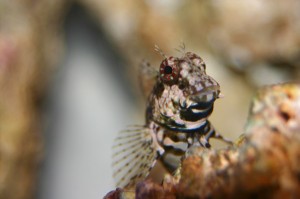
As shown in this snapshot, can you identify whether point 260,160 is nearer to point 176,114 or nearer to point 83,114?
point 176,114

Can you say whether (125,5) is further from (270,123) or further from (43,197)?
(270,123)

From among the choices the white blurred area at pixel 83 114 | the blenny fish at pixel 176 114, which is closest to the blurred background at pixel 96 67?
the white blurred area at pixel 83 114

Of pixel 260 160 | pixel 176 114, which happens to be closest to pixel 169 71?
pixel 176 114

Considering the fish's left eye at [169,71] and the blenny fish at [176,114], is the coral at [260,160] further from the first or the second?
the fish's left eye at [169,71]

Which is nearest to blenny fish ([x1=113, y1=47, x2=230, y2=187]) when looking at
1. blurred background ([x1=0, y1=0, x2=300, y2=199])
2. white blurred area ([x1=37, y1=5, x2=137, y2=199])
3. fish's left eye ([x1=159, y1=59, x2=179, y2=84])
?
fish's left eye ([x1=159, y1=59, x2=179, y2=84])

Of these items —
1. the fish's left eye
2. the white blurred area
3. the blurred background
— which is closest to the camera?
the fish's left eye

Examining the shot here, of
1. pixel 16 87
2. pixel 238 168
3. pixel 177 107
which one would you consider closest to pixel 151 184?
pixel 238 168

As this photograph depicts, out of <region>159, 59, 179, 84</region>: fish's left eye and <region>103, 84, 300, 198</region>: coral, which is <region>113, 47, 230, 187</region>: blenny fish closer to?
<region>159, 59, 179, 84</region>: fish's left eye
